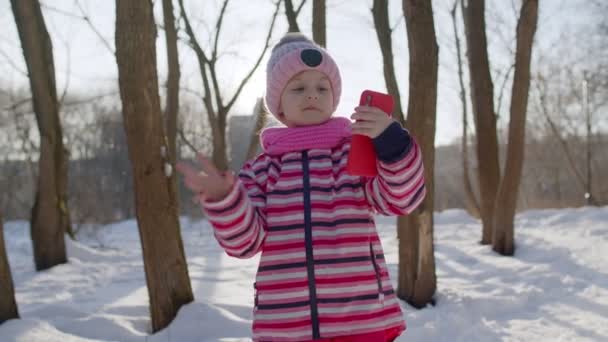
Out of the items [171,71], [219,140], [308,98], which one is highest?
[171,71]

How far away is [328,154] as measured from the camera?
5.34ft

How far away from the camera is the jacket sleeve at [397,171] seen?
4.48ft

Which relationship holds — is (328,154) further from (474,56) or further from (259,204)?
(474,56)

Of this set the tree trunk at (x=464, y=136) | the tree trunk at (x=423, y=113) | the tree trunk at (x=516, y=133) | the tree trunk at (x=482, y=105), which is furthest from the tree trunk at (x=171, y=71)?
the tree trunk at (x=464, y=136)

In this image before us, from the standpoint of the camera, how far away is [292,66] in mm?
1635

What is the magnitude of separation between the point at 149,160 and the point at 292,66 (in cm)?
222

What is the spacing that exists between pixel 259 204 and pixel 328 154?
0.27m

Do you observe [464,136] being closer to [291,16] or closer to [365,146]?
[291,16]

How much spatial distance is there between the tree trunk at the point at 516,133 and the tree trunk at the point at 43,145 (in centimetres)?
601

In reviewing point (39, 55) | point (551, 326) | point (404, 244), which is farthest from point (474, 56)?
point (39, 55)

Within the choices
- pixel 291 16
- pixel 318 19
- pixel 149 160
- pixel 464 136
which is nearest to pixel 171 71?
pixel 291 16

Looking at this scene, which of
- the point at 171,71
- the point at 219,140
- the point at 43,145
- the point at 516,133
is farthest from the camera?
the point at 219,140

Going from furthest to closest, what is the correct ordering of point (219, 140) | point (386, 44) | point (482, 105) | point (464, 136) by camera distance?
point (464, 136) < point (219, 140) < point (386, 44) < point (482, 105)

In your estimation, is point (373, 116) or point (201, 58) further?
point (201, 58)
